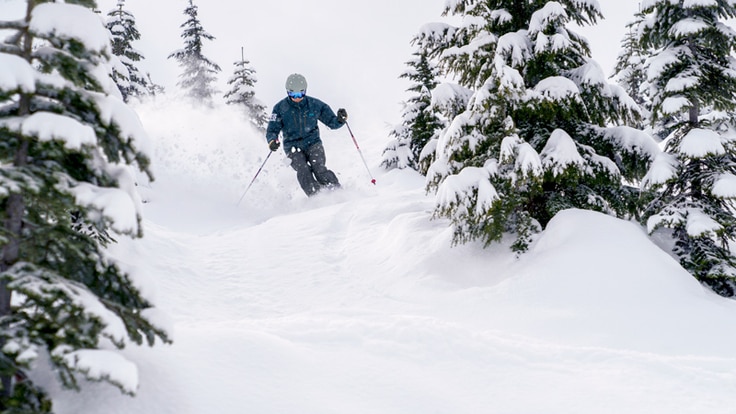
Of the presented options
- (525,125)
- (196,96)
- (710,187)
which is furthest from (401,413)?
(196,96)

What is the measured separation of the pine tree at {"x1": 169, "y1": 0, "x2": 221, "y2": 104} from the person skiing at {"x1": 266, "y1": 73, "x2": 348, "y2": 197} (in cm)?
2109

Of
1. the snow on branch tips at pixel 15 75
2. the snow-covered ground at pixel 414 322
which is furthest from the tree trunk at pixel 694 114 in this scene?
the snow on branch tips at pixel 15 75

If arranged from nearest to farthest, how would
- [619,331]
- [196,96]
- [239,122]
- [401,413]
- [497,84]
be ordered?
[401,413] → [619,331] → [497,84] → [239,122] → [196,96]

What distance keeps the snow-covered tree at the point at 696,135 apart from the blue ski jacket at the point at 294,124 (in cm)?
859

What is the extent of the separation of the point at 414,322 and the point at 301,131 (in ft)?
32.2

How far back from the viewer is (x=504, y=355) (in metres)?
4.60

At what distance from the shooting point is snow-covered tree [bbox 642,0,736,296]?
7.89 meters

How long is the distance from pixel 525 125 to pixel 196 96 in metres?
28.8

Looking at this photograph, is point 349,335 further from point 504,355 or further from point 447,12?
point 447,12

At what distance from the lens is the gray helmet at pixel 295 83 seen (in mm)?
13859

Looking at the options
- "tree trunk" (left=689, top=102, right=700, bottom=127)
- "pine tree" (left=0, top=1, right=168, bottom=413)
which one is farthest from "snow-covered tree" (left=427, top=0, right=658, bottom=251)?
"pine tree" (left=0, top=1, right=168, bottom=413)

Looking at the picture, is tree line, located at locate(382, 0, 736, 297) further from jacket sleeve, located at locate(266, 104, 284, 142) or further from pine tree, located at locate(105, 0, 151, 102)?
pine tree, located at locate(105, 0, 151, 102)

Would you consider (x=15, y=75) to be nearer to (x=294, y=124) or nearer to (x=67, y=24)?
(x=67, y=24)

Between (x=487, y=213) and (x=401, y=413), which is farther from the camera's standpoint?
(x=487, y=213)
